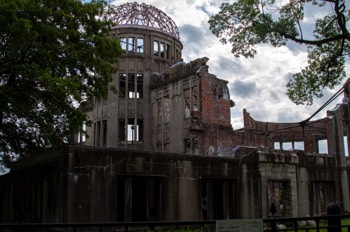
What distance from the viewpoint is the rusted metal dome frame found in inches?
1623

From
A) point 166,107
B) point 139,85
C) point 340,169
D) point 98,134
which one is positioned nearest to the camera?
point 340,169

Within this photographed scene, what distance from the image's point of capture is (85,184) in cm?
1475

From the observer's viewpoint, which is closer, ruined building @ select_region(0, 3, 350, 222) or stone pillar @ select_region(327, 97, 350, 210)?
ruined building @ select_region(0, 3, 350, 222)

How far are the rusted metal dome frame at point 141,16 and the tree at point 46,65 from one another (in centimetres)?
2127

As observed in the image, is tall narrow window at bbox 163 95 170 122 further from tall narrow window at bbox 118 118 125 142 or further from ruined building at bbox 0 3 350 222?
tall narrow window at bbox 118 118 125 142

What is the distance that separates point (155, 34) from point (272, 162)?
77.2 feet

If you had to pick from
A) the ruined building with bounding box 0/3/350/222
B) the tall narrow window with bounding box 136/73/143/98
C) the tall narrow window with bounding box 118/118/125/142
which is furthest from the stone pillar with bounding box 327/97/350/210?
the tall narrow window with bounding box 118/118/125/142

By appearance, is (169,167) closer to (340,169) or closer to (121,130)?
(340,169)

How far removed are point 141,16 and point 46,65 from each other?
84.3 feet

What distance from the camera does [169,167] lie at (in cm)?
1709

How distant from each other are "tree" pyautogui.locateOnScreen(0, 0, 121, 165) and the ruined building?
1442mm

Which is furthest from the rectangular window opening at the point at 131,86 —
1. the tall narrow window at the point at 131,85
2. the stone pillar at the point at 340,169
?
the stone pillar at the point at 340,169

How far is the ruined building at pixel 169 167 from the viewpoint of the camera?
1512cm

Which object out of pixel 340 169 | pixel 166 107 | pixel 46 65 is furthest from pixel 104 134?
pixel 46 65
